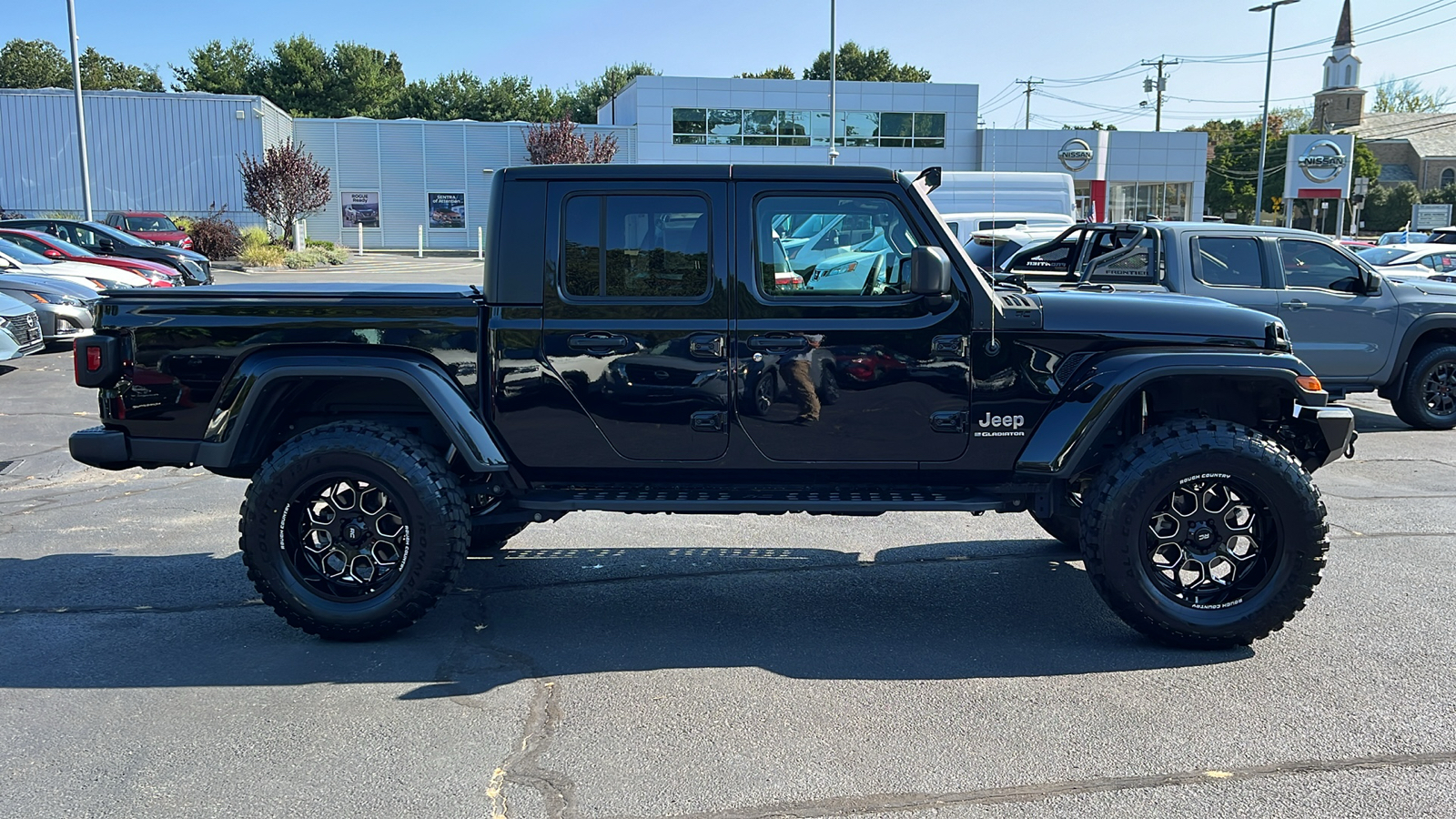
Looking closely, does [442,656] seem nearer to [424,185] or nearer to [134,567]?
[134,567]

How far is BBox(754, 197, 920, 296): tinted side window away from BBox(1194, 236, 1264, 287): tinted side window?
5.60 metres

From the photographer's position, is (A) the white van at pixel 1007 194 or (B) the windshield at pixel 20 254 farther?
(A) the white van at pixel 1007 194

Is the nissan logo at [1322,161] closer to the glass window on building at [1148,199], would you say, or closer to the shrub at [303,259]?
the glass window on building at [1148,199]

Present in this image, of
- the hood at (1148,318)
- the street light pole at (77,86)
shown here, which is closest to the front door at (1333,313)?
the hood at (1148,318)

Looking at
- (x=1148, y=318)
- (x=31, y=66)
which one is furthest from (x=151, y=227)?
(x=31, y=66)

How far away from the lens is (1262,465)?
14.7 ft

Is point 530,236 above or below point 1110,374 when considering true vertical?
above

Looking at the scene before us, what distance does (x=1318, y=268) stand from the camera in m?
10.0

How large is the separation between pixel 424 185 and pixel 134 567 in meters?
46.0

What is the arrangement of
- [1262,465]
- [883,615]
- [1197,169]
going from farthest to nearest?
[1197,169]
[883,615]
[1262,465]

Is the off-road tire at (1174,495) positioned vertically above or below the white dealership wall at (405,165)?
below

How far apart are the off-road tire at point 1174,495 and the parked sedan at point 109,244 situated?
2023cm

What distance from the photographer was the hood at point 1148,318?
467 centimetres

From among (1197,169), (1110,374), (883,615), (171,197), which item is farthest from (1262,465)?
(1197,169)
